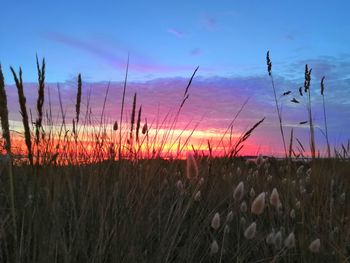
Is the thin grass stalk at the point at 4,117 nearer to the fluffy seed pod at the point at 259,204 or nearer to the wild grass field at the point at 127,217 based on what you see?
the wild grass field at the point at 127,217

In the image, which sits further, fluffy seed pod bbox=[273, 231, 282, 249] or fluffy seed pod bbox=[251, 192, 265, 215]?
fluffy seed pod bbox=[273, 231, 282, 249]

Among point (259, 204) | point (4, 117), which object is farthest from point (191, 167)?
point (4, 117)

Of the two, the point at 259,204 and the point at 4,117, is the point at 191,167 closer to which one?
the point at 259,204

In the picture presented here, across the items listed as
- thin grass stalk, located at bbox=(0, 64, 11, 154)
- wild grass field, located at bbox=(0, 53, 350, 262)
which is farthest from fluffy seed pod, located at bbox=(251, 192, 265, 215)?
thin grass stalk, located at bbox=(0, 64, 11, 154)

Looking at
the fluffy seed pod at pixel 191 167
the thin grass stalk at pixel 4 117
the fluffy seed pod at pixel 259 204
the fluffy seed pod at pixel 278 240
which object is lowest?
the fluffy seed pod at pixel 278 240

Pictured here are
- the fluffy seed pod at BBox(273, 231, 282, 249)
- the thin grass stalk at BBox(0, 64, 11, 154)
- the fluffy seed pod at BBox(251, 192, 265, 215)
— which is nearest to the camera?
the thin grass stalk at BBox(0, 64, 11, 154)

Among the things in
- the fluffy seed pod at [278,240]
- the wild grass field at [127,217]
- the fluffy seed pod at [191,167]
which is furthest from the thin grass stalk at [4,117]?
the fluffy seed pod at [278,240]

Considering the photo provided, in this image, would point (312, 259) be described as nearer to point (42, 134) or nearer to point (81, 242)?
point (81, 242)

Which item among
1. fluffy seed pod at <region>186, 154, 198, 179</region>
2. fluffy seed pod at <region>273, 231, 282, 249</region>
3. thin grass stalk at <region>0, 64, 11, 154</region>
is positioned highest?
thin grass stalk at <region>0, 64, 11, 154</region>

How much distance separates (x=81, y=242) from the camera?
2.08 m

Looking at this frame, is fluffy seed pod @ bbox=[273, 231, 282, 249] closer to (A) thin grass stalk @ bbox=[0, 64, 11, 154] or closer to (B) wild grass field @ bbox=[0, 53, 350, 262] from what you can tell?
(B) wild grass field @ bbox=[0, 53, 350, 262]

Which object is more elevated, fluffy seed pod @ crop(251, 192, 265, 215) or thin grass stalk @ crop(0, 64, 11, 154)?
thin grass stalk @ crop(0, 64, 11, 154)

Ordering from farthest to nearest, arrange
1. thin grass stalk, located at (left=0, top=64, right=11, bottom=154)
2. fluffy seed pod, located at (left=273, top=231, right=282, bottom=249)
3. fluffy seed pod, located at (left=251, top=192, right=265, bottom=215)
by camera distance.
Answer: fluffy seed pod, located at (left=273, top=231, right=282, bottom=249) → fluffy seed pod, located at (left=251, top=192, right=265, bottom=215) → thin grass stalk, located at (left=0, top=64, right=11, bottom=154)

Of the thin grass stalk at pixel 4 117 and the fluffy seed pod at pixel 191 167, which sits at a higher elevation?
the thin grass stalk at pixel 4 117
